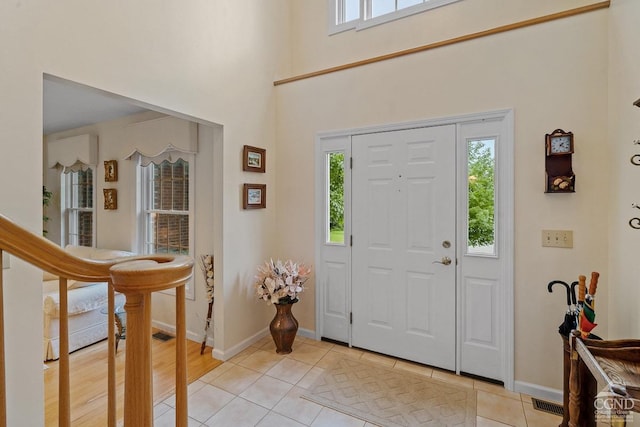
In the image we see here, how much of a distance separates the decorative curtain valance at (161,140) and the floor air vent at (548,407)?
358 cm

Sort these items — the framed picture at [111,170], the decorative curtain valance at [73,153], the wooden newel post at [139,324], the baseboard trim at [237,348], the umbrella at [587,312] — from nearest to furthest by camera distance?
the wooden newel post at [139,324], the umbrella at [587,312], the baseboard trim at [237,348], the framed picture at [111,170], the decorative curtain valance at [73,153]

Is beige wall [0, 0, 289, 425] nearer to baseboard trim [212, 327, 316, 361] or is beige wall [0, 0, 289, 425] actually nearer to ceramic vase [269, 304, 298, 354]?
baseboard trim [212, 327, 316, 361]

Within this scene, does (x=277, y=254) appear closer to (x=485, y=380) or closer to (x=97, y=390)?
(x=97, y=390)

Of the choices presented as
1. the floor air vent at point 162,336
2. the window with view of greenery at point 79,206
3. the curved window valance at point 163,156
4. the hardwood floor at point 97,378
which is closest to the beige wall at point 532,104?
the curved window valance at point 163,156

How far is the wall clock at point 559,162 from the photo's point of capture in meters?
2.06

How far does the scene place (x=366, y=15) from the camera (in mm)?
3248

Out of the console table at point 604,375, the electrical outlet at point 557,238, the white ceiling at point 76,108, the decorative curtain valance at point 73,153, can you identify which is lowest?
the console table at point 604,375

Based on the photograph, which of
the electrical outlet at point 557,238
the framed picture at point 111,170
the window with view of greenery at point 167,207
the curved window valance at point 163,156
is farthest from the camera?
the framed picture at point 111,170

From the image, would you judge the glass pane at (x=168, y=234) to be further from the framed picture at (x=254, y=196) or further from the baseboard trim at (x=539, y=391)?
the baseboard trim at (x=539, y=391)

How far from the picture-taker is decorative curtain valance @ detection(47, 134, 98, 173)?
13.0 ft

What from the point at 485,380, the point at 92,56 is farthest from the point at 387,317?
the point at 92,56

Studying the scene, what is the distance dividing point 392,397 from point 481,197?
166 centimetres

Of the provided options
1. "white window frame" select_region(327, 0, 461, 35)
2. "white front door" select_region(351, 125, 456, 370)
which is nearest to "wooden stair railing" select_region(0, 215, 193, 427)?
"white front door" select_region(351, 125, 456, 370)

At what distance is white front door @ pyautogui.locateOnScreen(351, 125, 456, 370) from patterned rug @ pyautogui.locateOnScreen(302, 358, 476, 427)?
0.28 m
